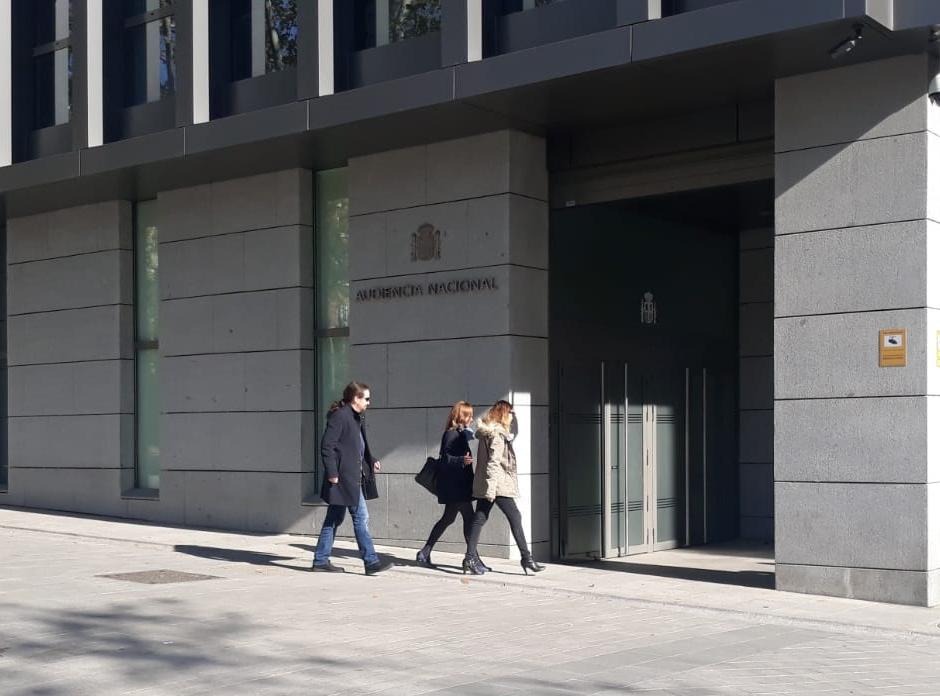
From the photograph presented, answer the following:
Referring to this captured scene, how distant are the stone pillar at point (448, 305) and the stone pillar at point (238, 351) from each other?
3.32ft

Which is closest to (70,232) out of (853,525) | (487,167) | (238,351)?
(238,351)

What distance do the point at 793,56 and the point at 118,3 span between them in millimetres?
9773

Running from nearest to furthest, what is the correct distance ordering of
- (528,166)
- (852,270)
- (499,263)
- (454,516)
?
(852,270), (454,516), (499,263), (528,166)

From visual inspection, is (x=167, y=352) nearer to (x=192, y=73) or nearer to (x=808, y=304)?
(x=192, y=73)

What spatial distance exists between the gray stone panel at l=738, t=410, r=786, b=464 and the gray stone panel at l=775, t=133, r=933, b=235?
652cm

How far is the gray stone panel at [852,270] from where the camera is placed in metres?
10.9

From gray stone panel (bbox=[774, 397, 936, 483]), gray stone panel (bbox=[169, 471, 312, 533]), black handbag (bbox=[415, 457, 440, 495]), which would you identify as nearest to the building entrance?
black handbag (bbox=[415, 457, 440, 495])

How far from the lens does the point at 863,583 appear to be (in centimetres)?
1109

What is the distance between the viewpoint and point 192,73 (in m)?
15.5

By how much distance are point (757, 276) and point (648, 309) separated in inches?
95.1

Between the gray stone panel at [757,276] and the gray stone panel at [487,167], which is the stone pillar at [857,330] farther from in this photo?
the gray stone panel at [757,276]

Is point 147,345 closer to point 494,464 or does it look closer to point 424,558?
point 424,558

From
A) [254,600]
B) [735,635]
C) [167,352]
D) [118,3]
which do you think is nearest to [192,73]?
[118,3]

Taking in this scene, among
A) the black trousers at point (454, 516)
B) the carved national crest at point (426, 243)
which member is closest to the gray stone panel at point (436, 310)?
the carved national crest at point (426, 243)
